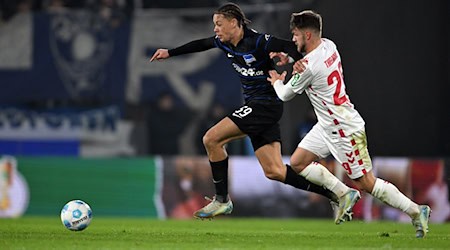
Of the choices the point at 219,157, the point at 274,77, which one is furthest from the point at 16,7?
the point at 274,77

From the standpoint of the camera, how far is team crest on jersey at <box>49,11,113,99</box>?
57.7 feet

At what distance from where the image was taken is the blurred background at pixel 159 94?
623 inches

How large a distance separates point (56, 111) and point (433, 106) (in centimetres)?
598

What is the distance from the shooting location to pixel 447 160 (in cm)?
1507

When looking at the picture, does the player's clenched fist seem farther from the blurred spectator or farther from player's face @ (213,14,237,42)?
the blurred spectator

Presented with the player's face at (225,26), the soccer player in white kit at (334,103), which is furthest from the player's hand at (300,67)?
the player's face at (225,26)

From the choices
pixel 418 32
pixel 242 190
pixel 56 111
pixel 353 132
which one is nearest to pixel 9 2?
pixel 56 111

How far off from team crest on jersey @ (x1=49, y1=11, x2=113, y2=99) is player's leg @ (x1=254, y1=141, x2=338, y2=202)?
24.6ft

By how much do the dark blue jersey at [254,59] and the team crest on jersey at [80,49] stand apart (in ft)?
23.5

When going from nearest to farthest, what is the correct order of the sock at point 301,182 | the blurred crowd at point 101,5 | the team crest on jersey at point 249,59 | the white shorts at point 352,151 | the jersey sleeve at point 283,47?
the white shorts at point 352,151
the jersey sleeve at point 283,47
the team crest on jersey at point 249,59
the sock at point 301,182
the blurred crowd at point 101,5

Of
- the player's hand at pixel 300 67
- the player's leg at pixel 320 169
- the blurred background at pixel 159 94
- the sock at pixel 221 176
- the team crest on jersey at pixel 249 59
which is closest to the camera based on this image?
the player's hand at pixel 300 67

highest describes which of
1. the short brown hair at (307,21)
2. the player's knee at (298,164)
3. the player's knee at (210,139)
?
the short brown hair at (307,21)

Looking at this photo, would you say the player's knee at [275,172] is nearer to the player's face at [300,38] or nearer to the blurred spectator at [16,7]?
the player's face at [300,38]

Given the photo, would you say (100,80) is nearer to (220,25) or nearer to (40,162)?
(40,162)
